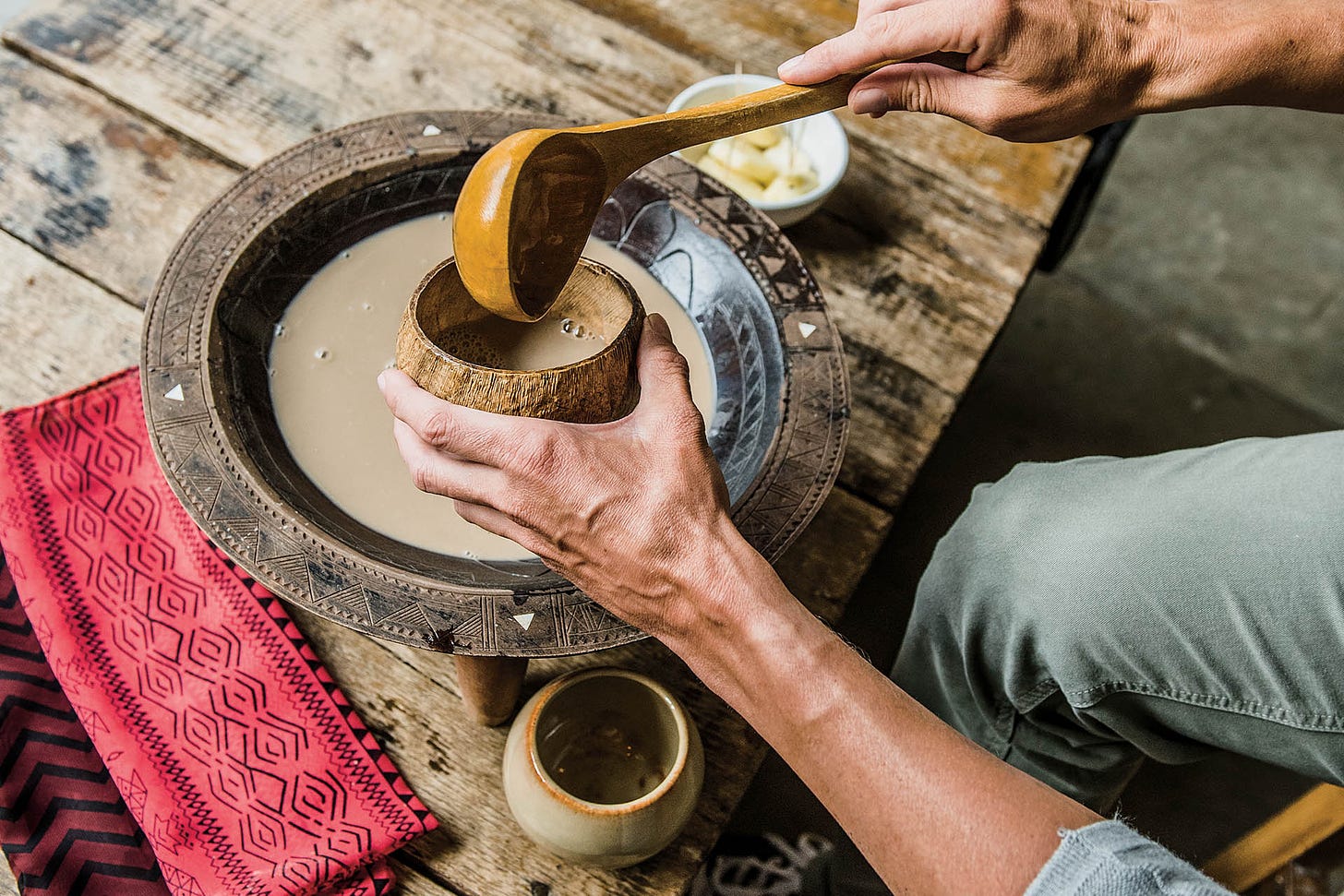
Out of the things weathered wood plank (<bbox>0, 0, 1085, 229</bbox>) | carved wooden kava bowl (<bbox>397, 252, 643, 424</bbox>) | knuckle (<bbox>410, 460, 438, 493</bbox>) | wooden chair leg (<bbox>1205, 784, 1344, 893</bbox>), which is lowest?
wooden chair leg (<bbox>1205, 784, 1344, 893</bbox>)

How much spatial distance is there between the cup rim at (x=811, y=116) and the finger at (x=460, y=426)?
534mm

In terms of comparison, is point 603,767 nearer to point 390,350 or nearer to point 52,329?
point 390,350

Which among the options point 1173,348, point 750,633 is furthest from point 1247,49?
point 1173,348

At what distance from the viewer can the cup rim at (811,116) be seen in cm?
117

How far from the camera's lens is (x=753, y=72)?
4.53 ft

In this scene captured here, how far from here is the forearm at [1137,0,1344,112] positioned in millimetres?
893

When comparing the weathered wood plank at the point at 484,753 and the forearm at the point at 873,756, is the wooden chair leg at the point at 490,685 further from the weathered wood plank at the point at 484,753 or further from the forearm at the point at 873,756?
the forearm at the point at 873,756

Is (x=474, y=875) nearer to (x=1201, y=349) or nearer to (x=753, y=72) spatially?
(x=753, y=72)

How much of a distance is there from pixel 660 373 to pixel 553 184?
0.17 meters

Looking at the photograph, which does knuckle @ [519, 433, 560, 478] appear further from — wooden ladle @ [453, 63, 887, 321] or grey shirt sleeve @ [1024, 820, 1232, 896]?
grey shirt sleeve @ [1024, 820, 1232, 896]

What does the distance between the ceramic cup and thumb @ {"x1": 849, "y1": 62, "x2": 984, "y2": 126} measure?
1.85 ft

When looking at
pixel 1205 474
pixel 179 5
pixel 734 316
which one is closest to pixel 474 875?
pixel 734 316

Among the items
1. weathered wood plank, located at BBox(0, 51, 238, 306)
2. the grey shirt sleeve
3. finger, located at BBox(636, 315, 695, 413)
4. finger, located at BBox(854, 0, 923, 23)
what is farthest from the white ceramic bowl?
the grey shirt sleeve

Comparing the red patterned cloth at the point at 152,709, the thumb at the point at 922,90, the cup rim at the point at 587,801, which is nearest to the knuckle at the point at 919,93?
the thumb at the point at 922,90
